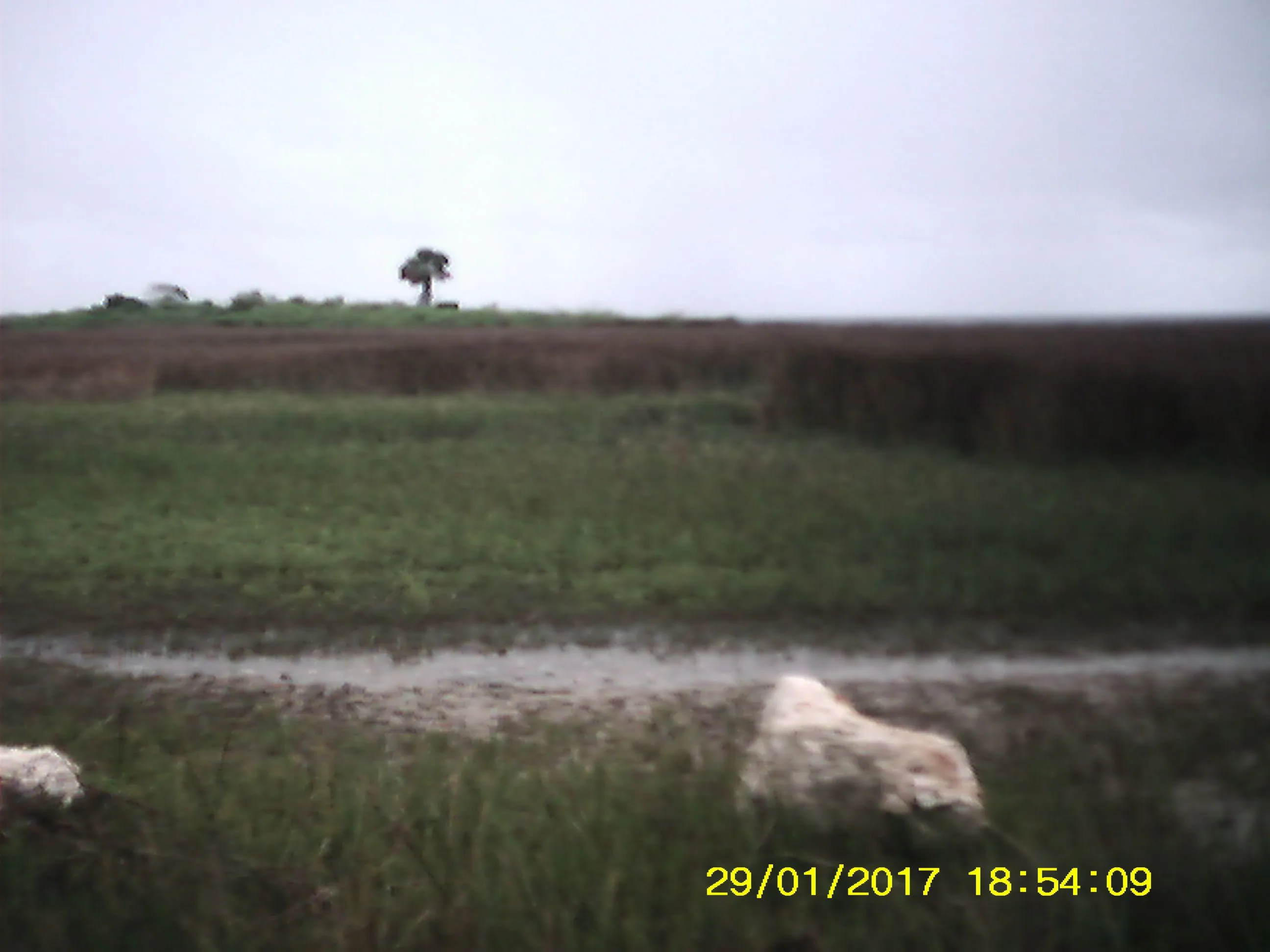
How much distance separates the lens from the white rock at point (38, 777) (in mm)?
3320

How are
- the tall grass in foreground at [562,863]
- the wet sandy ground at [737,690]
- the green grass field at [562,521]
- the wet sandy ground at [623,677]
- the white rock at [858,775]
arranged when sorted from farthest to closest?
the green grass field at [562,521] < the wet sandy ground at [623,677] < the wet sandy ground at [737,690] < the white rock at [858,775] < the tall grass in foreground at [562,863]

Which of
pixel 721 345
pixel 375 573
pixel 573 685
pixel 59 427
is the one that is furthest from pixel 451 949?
pixel 59 427

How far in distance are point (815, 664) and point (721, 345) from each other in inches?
196

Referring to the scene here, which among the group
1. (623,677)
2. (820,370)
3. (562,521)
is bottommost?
(623,677)

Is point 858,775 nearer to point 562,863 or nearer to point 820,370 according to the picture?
point 562,863

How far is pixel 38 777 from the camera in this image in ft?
11.1

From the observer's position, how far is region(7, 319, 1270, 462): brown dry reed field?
6.79 m

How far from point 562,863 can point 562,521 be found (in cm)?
651

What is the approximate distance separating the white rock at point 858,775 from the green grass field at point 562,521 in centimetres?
384
